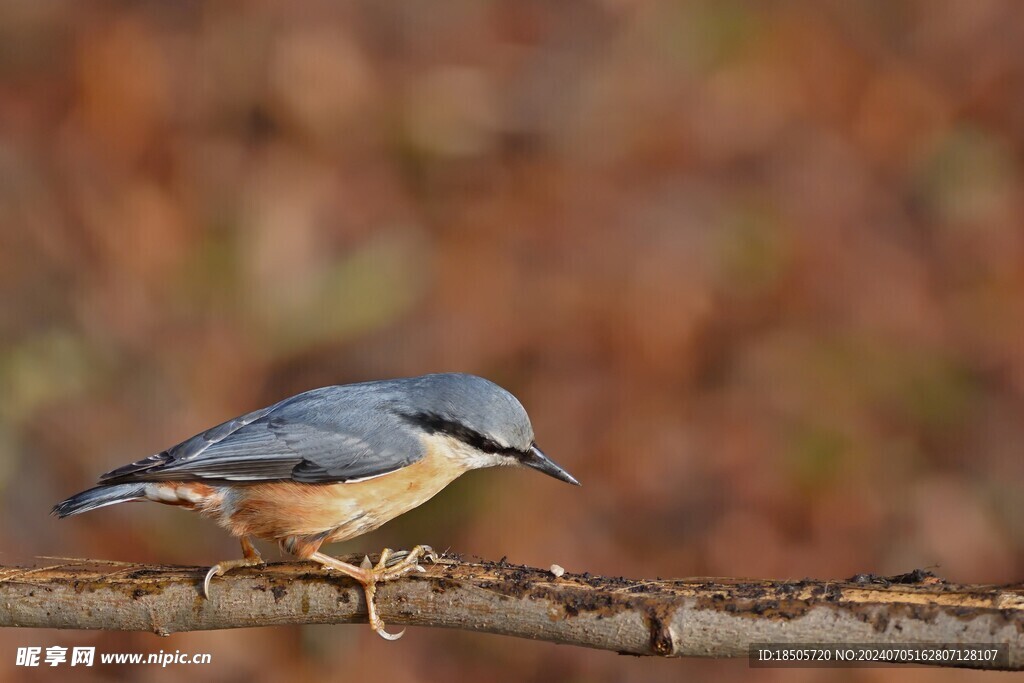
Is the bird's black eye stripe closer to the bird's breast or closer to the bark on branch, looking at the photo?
the bird's breast

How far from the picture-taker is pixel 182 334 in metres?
5.80

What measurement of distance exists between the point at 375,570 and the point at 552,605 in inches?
20.5

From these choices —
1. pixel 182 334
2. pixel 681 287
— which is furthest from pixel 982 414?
pixel 182 334

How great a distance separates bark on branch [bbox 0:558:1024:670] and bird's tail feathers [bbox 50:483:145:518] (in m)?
0.15

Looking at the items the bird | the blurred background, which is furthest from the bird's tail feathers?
the blurred background

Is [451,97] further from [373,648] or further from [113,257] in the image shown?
[373,648]

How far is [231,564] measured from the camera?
282 centimetres

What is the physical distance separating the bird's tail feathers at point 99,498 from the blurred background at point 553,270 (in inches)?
85.9

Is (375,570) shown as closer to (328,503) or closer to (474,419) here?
A: (328,503)

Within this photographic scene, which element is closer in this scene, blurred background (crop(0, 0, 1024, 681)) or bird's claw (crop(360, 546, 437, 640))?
bird's claw (crop(360, 546, 437, 640))

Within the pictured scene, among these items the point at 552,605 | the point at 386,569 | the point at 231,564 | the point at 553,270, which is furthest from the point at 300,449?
the point at 553,270

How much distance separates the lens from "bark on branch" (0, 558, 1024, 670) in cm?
233

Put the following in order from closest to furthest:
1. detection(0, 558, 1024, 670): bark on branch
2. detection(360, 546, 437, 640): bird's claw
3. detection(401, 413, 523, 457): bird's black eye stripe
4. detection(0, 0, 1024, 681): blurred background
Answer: detection(0, 558, 1024, 670): bark on branch
detection(360, 546, 437, 640): bird's claw
detection(401, 413, 523, 457): bird's black eye stripe
detection(0, 0, 1024, 681): blurred background

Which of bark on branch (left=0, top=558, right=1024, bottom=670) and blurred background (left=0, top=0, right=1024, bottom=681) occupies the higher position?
blurred background (left=0, top=0, right=1024, bottom=681)
